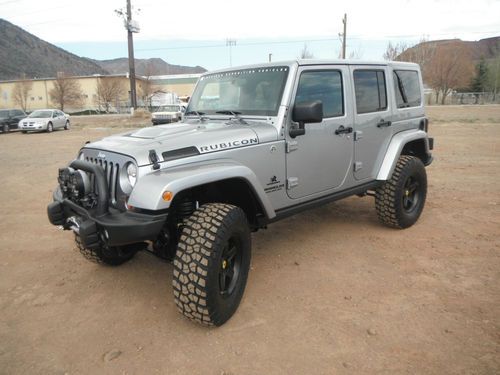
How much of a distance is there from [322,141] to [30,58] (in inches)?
5769

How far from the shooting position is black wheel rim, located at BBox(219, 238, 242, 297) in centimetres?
303

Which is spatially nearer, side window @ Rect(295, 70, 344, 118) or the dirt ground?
the dirt ground

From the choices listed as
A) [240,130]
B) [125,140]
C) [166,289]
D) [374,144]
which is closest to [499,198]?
[374,144]

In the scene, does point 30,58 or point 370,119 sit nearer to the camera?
point 370,119

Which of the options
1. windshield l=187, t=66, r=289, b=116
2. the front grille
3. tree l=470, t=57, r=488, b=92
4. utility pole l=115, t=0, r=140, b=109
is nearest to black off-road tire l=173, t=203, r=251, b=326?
the front grille

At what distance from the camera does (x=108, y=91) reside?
57562mm

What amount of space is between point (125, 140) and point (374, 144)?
9.01 feet

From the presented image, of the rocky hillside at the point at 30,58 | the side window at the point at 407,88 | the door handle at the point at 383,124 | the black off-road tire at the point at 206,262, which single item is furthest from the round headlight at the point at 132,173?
the rocky hillside at the point at 30,58

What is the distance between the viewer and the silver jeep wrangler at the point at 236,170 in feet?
8.96

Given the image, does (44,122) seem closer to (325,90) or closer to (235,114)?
(235,114)

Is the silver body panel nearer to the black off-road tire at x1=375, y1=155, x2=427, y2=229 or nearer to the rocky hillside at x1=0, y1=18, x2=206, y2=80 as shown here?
the black off-road tire at x1=375, y1=155, x2=427, y2=229

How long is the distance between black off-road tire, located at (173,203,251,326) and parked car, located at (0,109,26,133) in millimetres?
23829

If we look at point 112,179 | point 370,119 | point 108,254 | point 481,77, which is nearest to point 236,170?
point 112,179

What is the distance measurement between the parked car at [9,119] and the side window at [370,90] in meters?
23.4
